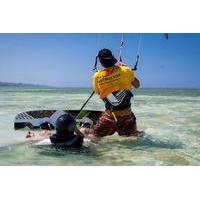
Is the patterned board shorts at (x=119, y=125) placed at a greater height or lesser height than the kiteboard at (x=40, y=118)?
greater

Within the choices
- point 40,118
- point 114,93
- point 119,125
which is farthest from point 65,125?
point 40,118

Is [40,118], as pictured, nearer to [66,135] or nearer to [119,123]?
[119,123]

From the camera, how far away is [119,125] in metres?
7.40

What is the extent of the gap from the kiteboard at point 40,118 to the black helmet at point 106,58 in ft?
8.61

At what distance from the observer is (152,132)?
32.7ft

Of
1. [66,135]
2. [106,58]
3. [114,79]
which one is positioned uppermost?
[106,58]

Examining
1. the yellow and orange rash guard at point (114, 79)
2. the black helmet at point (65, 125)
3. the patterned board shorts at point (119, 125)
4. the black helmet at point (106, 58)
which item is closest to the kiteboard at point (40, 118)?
the patterned board shorts at point (119, 125)

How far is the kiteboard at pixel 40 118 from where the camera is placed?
30.8ft

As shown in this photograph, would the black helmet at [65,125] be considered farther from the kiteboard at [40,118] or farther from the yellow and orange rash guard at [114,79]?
the kiteboard at [40,118]

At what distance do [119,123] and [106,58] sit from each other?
1.28 m

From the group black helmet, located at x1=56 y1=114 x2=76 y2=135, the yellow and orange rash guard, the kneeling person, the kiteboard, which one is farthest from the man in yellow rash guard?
the kiteboard
